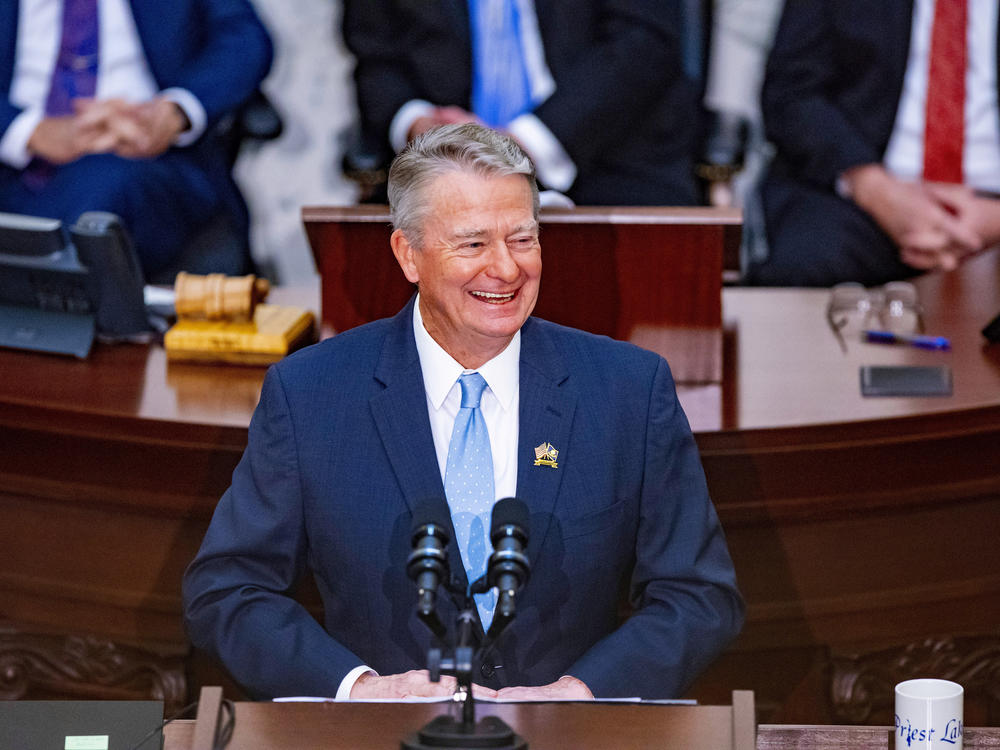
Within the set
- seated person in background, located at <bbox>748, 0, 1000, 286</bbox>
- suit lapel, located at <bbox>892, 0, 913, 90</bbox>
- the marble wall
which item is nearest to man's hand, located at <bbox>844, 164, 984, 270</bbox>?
seated person in background, located at <bbox>748, 0, 1000, 286</bbox>

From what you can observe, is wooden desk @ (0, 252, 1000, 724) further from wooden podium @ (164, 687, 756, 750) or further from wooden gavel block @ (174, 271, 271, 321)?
wooden podium @ (164, 687, 756, 750)

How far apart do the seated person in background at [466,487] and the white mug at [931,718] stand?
0.44 m

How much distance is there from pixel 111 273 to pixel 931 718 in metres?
1.92

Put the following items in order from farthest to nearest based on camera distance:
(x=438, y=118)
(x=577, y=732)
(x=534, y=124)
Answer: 1. (x=534, y=124)
2. (x=438, y=118)
3. (x=577, y=732)

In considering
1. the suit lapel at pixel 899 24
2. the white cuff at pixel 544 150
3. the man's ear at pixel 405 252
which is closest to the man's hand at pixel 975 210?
the suit lapel at pixel 899 24

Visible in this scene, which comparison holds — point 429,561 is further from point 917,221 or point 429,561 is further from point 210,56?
point 210,56

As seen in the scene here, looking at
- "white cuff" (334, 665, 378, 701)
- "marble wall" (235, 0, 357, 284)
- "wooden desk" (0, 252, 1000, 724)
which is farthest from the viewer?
"marble wall" (235, 0, 357, 284)

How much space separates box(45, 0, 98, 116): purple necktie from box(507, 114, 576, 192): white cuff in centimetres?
141

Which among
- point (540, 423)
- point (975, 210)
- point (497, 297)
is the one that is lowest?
point (540, 423)

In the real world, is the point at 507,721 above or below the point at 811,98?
below

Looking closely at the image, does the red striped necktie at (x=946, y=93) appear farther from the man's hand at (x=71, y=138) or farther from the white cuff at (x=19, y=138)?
the white cuff at (x=19, y=138)

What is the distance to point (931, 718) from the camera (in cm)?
159

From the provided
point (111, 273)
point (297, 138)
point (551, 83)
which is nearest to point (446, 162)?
point (111, 273)

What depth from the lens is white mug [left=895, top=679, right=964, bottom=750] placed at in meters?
1.59
